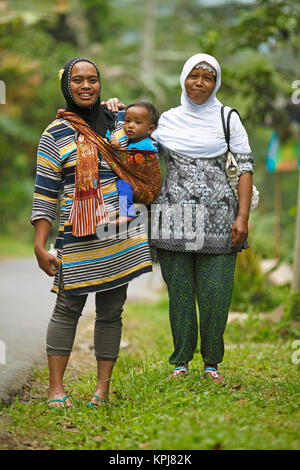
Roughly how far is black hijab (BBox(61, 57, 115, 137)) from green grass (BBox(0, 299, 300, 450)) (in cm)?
154

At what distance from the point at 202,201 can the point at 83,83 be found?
0.98 metres

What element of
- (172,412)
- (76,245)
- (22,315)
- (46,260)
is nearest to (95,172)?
(76,245)

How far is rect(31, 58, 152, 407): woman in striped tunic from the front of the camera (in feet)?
11.4

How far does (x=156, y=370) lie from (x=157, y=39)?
22341 millimetres

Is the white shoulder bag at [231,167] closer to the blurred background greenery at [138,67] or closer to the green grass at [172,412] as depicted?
the green grass at [172,412]

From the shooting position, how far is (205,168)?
378 cm

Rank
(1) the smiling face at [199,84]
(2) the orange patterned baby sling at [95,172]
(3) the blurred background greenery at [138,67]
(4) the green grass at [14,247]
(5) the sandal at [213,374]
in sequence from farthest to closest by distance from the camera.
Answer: (4) the green grass at [14,247] → (3) the blurred background greenery at [138,67] → (5) the sandal at [213,374] → (1) the smiling face at [199,84] → (2) the orange patterned baby sling at [95,172]

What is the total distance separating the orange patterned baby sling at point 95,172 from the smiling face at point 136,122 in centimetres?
11

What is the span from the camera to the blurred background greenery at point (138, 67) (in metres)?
7.93

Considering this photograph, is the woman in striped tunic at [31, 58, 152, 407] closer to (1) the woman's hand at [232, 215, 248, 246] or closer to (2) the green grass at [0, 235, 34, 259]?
(1) the woman's hand at [232, 215, 248, 246]

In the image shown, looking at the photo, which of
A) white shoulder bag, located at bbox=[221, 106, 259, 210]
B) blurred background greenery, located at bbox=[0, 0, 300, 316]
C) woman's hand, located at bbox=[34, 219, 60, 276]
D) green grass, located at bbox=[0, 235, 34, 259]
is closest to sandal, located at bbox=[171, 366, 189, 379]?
woman's hand, located at bbox=[34, 219, 60, 276]

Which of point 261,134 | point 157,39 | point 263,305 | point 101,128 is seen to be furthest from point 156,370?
point 157,39

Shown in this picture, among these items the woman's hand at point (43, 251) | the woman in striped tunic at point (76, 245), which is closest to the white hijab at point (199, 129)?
the woman in striped tunic at point (76, 245)
